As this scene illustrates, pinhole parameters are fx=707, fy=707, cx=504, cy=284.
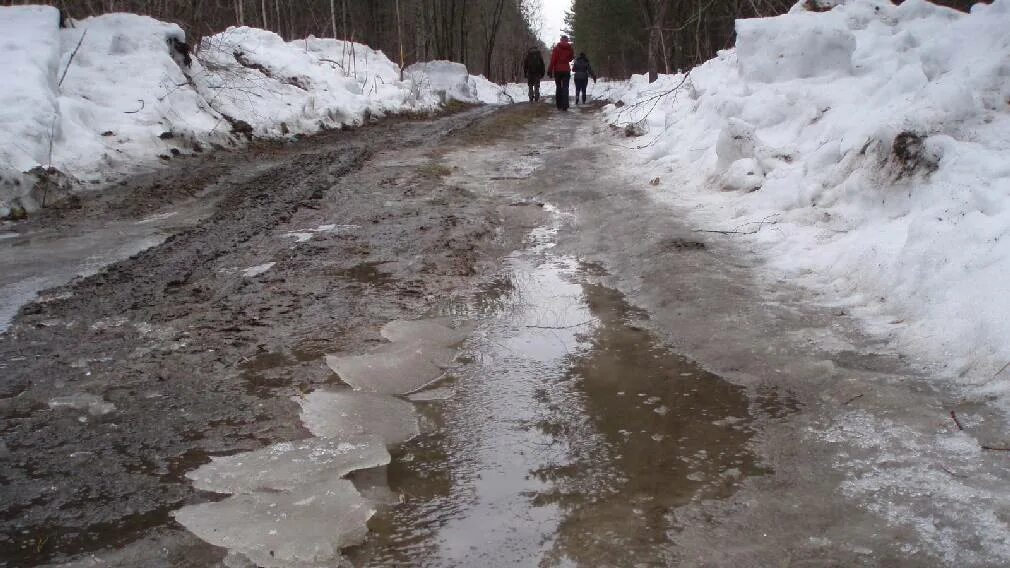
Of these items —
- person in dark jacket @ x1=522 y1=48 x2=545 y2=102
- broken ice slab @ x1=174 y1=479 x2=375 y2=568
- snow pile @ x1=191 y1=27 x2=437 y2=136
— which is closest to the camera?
broken ice slab @ x1=174 y1=479 x2=375 y2=568

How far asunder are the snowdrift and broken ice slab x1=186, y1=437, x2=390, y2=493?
17.5 feet

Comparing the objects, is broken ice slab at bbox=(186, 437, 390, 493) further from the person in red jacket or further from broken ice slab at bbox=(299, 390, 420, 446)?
the person in red jacket

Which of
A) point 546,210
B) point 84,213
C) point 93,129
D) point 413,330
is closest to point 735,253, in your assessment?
point 546,210

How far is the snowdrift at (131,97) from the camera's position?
7.62 metres

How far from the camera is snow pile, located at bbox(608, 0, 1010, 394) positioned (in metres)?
3.54

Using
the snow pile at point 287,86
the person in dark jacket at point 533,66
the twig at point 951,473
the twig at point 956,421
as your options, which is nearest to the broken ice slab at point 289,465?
the twig at point 951,473

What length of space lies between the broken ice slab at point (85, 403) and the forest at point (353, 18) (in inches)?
429

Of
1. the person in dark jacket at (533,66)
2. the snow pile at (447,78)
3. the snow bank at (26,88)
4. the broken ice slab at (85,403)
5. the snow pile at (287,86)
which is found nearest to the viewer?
the broken ice slab at (85,403)

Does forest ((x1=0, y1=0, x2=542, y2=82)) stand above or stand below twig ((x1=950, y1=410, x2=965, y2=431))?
above

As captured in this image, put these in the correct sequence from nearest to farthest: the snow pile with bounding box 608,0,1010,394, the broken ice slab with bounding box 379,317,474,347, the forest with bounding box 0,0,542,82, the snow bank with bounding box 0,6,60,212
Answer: the snow pile with bounding box 608,0,1010,394 → the broken ice slab with bounding box 379,317,474,347 → the snow bank with bounding box 0,6,60,212 → the forest with bounding box 0,0,542,82

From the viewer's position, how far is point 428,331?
385 centimetres

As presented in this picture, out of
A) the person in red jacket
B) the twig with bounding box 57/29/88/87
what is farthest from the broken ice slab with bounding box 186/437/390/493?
the person in red jacket

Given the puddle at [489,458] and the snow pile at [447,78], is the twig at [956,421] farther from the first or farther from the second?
the snow pile at [447,78]

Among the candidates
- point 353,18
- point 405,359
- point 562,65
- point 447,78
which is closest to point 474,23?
point 353,18
